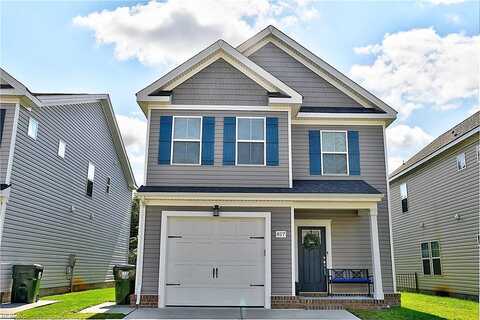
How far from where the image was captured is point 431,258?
17.3 meters

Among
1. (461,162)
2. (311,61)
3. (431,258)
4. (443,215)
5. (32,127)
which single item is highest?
(311,61)

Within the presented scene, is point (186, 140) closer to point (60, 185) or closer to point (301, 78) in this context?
point (301, 78)

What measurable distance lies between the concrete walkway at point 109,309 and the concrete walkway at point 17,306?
1.56 metres

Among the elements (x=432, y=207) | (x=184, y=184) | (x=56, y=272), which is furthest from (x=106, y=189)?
(x=432, y=207)

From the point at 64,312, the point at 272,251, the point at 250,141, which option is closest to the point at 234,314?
the point at 272,251

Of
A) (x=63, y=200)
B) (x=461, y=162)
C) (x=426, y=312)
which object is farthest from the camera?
(x=63, y=200)

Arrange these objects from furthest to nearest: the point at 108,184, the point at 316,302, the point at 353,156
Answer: the point at 108,184
the point at 353,156
the point at 316,302

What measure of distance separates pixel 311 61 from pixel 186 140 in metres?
5.13

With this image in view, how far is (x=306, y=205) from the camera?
38.7ft

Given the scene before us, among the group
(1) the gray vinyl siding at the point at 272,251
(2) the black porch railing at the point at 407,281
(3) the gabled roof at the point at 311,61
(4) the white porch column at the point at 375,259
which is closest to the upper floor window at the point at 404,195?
(2) the black porch railing at the point at 407,281

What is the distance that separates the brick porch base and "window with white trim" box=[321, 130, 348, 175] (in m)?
3.81

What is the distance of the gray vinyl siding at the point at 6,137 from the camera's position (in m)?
12.0

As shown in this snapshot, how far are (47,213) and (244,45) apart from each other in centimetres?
854

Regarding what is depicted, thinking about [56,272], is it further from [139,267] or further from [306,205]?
[306,205]
